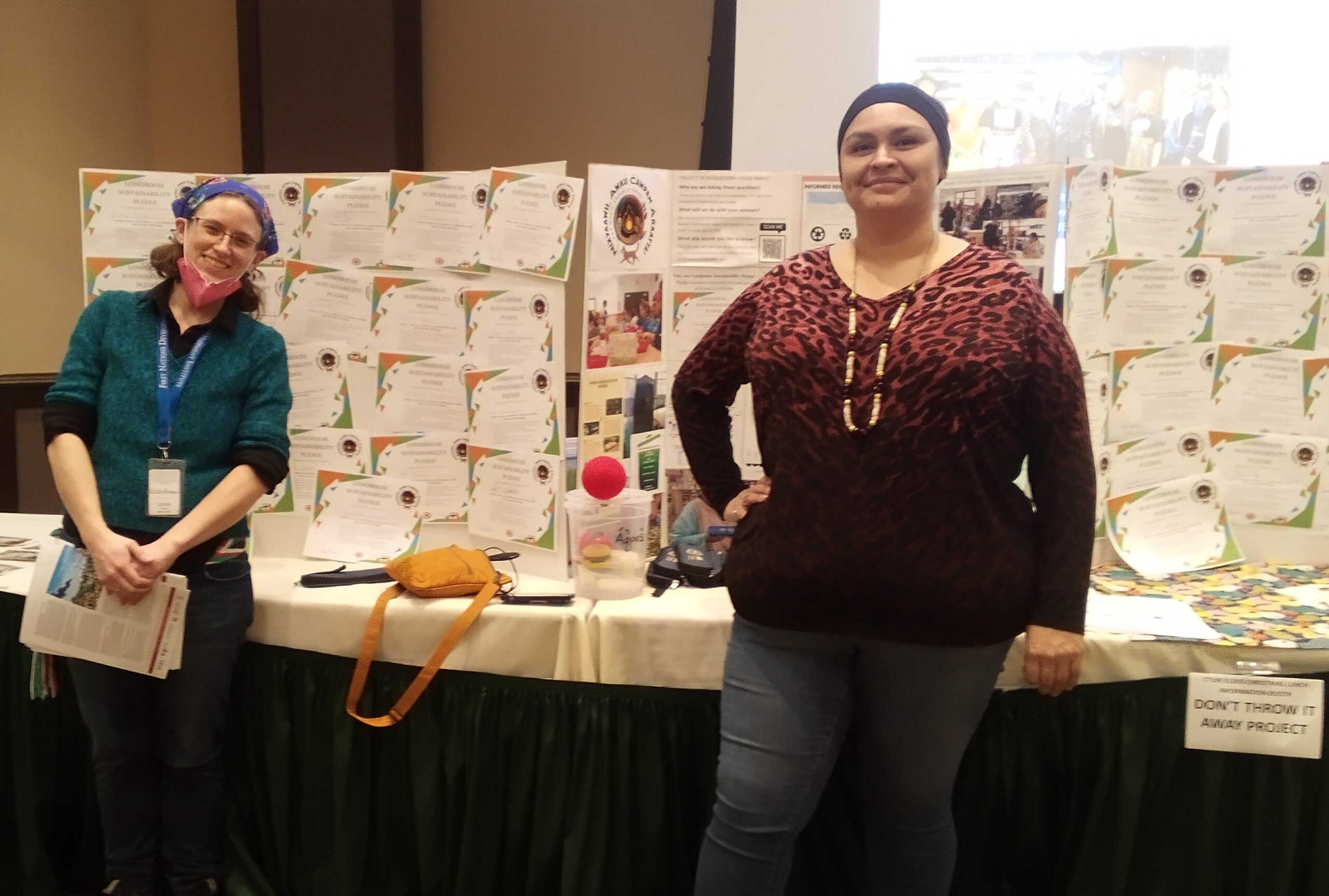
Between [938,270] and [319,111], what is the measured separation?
124 inches

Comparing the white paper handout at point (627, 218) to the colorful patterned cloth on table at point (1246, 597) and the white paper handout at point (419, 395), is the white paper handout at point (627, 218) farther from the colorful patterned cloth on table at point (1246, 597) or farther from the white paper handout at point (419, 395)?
the colorful patterned cloth on table at point (1246, 597)

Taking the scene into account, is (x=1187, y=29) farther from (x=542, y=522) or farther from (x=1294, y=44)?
(x=542, y=522)

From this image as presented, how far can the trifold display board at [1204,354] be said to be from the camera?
1.69 m

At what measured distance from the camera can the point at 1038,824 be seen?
145 cm

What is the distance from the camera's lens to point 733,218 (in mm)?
1672

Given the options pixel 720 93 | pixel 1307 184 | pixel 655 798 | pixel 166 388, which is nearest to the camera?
pixel 166 388

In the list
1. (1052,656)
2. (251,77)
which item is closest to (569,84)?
(251,77)

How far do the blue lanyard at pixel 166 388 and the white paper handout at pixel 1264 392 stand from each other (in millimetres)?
1846

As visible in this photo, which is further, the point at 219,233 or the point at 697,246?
the point at 697,246

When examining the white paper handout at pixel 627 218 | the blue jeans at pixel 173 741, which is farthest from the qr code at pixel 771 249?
the blue jeans at pixel 173 741

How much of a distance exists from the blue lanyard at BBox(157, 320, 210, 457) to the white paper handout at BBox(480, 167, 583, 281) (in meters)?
0.55

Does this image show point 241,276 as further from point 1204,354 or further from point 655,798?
point 1204,354

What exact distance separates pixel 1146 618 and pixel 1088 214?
755mm

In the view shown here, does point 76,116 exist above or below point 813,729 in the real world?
above
